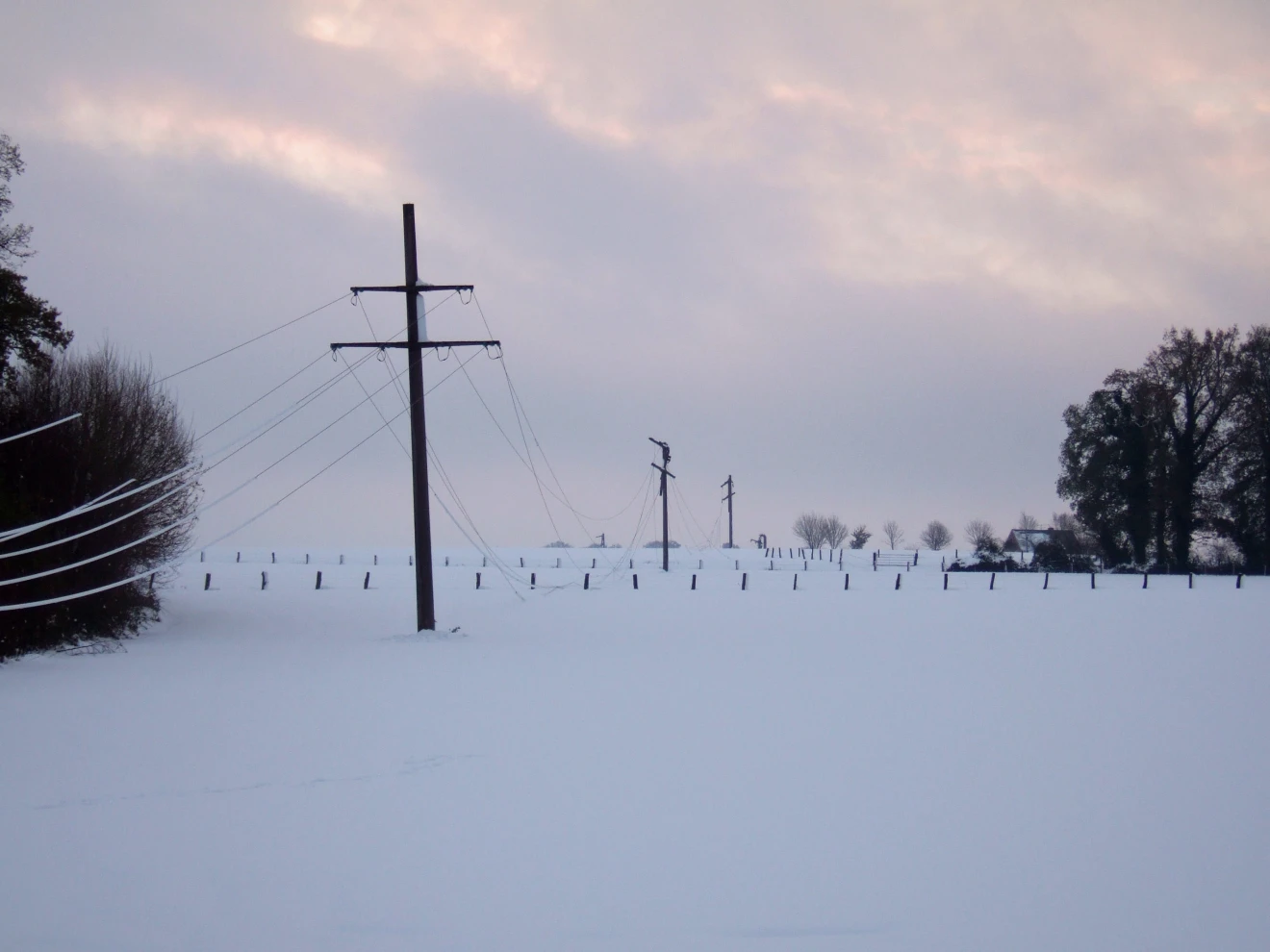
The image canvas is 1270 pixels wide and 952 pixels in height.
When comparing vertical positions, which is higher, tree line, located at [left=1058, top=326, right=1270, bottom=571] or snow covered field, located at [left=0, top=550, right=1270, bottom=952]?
tree line, located at [left=1058, top=326, right=1270, bottom=571]

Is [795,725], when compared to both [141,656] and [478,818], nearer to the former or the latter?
[478,818]

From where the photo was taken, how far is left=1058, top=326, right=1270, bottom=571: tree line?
56.2 meters

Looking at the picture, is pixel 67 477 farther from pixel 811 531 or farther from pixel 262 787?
pixel 811 531

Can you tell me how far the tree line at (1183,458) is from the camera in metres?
56.2

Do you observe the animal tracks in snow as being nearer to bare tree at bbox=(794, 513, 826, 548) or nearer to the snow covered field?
the snow covered field

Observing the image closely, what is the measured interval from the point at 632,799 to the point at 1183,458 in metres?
57.9

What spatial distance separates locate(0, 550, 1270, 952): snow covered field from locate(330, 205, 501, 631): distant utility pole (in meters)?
2.07

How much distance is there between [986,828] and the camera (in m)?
8.46

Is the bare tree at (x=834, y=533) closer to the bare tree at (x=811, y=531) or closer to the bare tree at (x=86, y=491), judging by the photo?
the bare tree at (x=811, y=531)

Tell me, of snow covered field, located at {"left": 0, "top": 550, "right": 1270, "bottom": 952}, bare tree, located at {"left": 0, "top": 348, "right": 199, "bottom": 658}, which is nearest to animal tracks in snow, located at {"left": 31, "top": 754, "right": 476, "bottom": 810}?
snow covered field, located at {"left": 0, "top": 550, "right": 1270, "bottom": 952}

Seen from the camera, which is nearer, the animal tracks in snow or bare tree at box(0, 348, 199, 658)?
the animal tracks in snow

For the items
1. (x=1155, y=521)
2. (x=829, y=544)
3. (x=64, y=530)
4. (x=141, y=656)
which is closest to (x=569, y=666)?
(x=141, y=656)

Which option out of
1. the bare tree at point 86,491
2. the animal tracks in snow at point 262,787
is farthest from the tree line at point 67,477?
the animal tracks in snow at point 262,787

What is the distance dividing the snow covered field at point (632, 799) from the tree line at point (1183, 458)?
41552 millimetres
